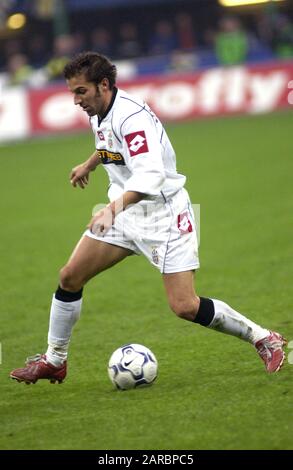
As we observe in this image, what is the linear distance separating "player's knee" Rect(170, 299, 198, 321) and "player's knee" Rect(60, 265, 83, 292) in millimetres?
588

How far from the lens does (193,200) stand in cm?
1312

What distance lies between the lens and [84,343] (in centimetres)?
696

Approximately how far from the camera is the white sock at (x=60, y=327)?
5789 mm

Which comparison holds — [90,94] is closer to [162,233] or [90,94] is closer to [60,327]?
[162,233]

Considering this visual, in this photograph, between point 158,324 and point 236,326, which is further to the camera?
point 158,324

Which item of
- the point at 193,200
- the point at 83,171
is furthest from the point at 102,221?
the point at 193,200

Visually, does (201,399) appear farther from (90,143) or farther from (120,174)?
(90,143)

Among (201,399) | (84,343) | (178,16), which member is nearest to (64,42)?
(178,16)

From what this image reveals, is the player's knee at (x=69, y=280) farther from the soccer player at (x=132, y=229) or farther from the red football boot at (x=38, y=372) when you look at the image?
the red football boot at (x=38, y=372)

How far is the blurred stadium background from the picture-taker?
5.10m

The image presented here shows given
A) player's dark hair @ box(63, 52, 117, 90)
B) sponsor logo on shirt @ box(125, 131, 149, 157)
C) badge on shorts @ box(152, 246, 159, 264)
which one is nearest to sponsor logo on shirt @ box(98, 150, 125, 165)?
sponsor logo on shirt @ box(125, 131, 149, 157)

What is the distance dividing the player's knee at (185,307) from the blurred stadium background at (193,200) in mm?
423

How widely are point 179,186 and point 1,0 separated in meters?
21.9

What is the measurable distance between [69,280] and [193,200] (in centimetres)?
748
